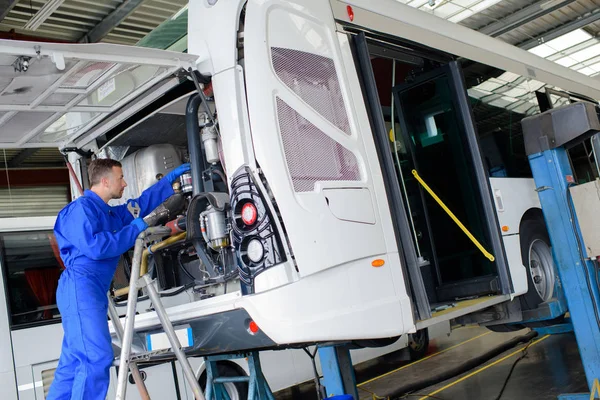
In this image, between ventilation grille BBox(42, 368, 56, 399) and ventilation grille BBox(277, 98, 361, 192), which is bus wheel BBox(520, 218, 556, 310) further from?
ventilation grille BBox(42, 368, 56, 399)

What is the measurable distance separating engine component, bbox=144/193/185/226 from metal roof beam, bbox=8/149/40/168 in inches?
418

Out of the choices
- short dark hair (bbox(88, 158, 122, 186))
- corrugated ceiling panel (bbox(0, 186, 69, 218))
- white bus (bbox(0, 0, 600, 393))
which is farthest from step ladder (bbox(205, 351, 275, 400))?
corrugated ceiling panel (bbox(0, 186, 69, 218))

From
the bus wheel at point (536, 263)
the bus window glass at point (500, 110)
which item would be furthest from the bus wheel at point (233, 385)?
the bus window glass at point (500, 110)

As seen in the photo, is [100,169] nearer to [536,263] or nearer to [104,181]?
[104,181]

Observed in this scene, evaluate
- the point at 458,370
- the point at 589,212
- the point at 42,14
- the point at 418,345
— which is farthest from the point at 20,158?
the point at 589,212

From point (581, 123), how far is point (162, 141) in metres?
3.23

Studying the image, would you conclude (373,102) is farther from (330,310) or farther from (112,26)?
(112,26)

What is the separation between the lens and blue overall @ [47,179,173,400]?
12.0 feet

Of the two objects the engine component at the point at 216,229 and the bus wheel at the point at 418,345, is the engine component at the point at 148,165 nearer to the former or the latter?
the engine component at the point at 216,229

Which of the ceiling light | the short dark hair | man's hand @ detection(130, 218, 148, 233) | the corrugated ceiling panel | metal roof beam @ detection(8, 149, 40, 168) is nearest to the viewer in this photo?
man's hand @ detection(130, 218, 148, 233)

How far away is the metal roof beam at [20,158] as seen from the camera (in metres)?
14.1

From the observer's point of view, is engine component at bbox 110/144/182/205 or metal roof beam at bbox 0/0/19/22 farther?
metal roof beam at bbox 0/0/19/22

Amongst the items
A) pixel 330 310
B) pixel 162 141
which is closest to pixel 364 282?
pixel 330 310

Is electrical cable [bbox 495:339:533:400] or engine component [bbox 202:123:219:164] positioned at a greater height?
engine component [bbox 202:123:219:164]
